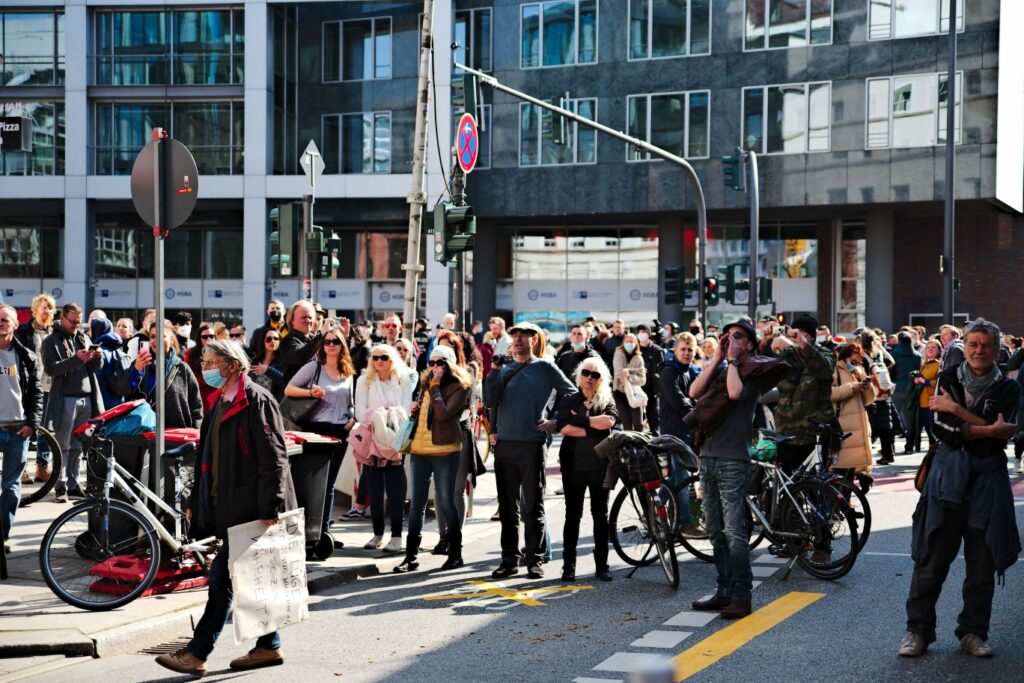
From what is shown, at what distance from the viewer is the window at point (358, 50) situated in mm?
40344

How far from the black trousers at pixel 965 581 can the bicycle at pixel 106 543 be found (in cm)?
432

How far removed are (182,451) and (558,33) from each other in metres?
31.8

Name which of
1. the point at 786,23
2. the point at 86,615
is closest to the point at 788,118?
the point at 786,23

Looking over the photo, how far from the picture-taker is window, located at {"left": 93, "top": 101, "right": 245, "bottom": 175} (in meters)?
39.9

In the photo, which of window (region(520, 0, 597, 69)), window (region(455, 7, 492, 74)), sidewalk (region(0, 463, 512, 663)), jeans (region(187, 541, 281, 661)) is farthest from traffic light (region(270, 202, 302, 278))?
window (region(455, 7, 492, 74))

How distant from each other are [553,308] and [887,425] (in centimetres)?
2489

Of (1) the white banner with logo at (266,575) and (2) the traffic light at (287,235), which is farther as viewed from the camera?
(2) the traffic light at (287,235)

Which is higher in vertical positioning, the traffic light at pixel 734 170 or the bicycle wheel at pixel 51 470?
the traffic light at pixel 734 170

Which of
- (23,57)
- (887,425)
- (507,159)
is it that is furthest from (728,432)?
(23,57)

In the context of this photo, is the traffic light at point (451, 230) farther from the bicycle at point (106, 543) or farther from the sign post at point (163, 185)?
the bicycle at point (106, 543)

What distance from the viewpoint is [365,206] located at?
1569 inches

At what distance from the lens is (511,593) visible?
917 centimetres

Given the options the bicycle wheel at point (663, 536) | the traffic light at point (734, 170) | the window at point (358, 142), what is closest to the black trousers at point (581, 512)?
the bicycle wheel at point (663, 536)

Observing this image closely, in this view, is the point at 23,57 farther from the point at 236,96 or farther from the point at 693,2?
the point at 693,2
